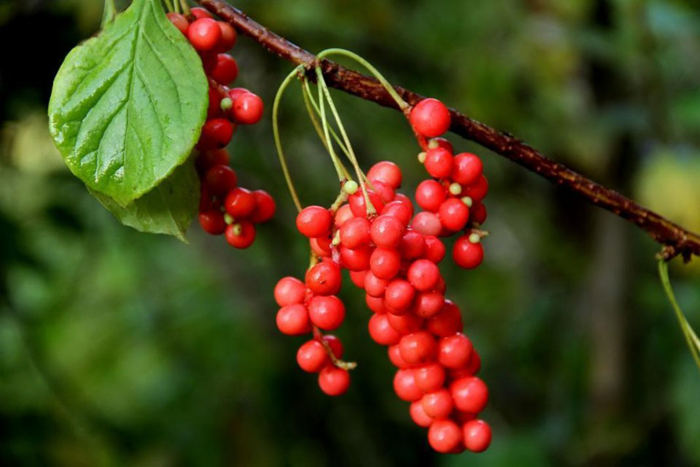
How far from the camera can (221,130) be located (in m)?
0.53

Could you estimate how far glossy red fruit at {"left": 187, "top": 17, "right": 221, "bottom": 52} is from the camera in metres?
0.52

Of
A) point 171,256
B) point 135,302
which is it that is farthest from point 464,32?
point 171,256

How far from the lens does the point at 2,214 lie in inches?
43.7

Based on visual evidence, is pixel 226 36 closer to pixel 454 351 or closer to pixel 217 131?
pixel 217 131

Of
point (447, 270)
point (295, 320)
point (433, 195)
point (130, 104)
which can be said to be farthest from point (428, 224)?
point (447, 270)

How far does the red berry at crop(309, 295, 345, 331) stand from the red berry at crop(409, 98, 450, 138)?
0.14m

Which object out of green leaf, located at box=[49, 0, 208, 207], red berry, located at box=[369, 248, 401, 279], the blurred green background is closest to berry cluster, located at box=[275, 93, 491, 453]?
red berry, located at box=[369, 248, 401, 279]

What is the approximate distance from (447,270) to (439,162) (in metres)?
1.71

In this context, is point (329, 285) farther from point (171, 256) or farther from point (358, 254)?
point (171, 256)

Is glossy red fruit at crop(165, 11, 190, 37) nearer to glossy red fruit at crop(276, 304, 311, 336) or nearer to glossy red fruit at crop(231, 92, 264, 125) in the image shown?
glossy red fruit at crop(231, 92, 264, 125)

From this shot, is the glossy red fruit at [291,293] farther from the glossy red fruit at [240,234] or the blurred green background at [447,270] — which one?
the blurred green background at [447,270]

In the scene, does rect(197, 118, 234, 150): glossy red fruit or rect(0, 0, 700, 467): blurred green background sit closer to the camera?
rect(197, 118, 234, 150): glossy red fruit

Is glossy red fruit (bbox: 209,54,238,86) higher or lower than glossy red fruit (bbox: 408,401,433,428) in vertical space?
higher

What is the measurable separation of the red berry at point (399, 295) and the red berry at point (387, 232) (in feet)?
0.10
